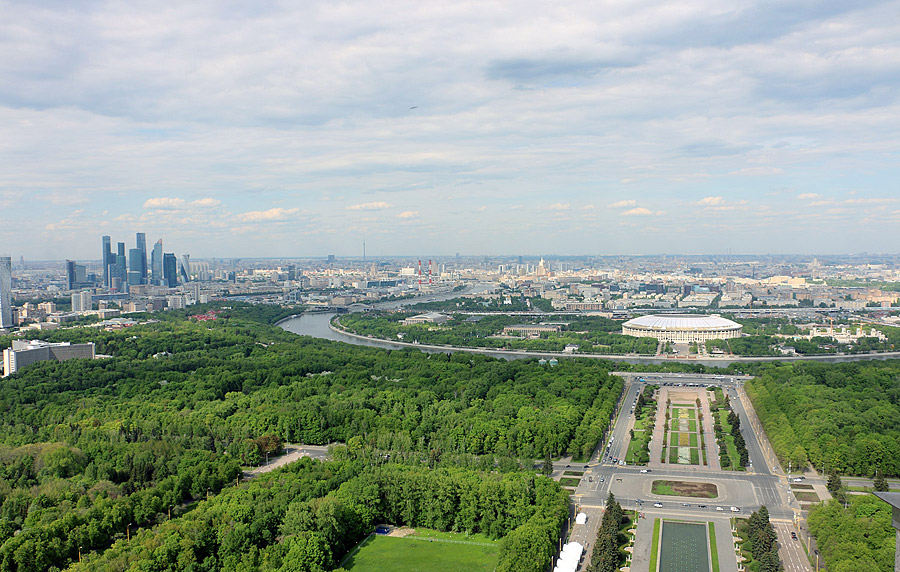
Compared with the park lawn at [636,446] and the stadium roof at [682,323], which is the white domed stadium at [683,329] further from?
the park lawn at [636,446]

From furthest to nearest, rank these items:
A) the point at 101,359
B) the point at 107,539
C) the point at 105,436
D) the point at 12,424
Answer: the point at 101,359
the point at 12,424
the point at 105,436
the point at 107,539

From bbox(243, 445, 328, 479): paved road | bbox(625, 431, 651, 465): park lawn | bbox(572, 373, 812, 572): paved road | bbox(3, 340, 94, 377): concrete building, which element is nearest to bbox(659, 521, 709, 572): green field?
bbox(572, 373, 812, 572): paved road

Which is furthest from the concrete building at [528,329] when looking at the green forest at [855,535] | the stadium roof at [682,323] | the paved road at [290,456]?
the green forest at [855,535]

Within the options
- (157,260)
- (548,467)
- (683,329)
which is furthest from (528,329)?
(157,260)

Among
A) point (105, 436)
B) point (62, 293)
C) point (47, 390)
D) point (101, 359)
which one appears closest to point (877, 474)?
point (105, 436)

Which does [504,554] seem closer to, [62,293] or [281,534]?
[281,534]

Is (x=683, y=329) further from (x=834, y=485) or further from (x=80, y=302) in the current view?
(x=80, y=302)

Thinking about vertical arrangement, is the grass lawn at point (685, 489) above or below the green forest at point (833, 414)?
below
